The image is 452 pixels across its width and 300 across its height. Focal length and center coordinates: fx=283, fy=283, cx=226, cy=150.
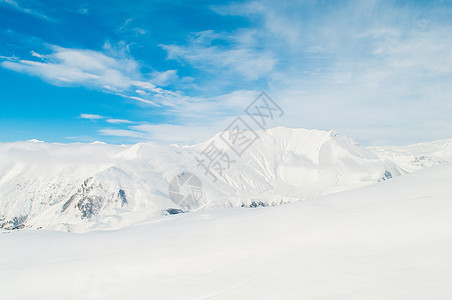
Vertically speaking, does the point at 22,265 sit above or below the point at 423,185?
below

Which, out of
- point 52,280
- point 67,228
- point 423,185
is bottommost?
point 67,228

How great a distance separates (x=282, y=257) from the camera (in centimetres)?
754

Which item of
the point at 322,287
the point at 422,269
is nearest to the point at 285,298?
the point at 322,287

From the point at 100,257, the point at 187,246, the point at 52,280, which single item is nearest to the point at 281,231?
→ the point at 187,246

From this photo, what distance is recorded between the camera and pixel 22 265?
9781 millimetres

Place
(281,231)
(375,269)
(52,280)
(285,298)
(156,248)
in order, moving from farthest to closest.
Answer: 1. (156,248)
2. (281,231)
3. (52,280)
4. (375,269)
5. (285,298)

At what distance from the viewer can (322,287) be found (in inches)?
228

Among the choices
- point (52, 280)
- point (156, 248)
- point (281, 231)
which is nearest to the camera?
point (52, 280)

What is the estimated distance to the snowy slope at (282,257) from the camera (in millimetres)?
5867

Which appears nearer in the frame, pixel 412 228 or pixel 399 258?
pixel 399 258

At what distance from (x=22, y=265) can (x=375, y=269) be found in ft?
36.0

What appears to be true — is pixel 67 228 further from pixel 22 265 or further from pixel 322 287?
pixel 322 287

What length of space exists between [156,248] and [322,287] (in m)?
5.82

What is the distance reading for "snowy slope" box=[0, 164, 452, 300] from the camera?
587 centimetres
